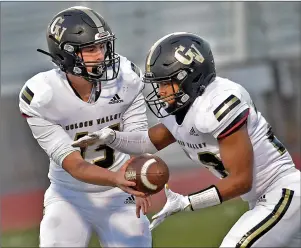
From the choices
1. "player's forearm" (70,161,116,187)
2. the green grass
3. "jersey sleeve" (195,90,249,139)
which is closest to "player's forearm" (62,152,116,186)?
"player's forearm" (70,161,116,187)

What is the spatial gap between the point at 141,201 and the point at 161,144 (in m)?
0.46

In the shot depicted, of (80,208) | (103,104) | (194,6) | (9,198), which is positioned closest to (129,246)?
(80,208)

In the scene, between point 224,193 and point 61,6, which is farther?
point 61,6

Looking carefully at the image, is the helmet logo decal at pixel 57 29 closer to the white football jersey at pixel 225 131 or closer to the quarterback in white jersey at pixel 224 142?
the quarterback in white jersey at pixel 224 142

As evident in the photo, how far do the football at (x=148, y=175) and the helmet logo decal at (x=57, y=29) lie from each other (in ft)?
2.70

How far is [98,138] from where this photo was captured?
408 centimetres

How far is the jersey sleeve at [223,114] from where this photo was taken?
146 inches

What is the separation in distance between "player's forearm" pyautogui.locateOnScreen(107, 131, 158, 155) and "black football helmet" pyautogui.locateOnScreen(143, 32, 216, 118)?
35 cm

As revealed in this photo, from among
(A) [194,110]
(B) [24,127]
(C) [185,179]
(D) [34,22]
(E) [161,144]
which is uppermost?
(A) [194,110]

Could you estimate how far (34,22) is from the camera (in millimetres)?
8320

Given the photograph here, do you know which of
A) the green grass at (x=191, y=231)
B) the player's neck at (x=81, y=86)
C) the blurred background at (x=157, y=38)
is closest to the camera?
the player's neck at (x=81, y=86)

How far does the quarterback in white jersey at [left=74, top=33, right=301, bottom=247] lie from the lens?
3693 millimetres

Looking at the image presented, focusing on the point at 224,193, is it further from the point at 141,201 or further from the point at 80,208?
the point at 80,208

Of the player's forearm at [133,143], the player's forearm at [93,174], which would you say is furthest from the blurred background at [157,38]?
the player's forearm at [93,174]
